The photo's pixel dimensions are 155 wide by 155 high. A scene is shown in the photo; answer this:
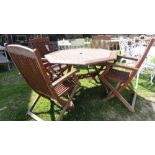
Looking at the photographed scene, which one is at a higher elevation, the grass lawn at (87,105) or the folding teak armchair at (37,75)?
the folding teak armchair at (37,75)

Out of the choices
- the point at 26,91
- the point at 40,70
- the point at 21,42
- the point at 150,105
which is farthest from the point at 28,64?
the point at 21,42

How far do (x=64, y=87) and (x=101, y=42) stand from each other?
9.33ft

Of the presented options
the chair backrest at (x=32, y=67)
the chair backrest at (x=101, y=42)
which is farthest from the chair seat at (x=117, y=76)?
the chair backrest at (x=101, y=42)

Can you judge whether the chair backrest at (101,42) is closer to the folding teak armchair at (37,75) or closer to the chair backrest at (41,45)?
the chair backrest at (41,45)

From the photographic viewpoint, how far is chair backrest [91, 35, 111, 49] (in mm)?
5925

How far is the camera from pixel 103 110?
3.88 m

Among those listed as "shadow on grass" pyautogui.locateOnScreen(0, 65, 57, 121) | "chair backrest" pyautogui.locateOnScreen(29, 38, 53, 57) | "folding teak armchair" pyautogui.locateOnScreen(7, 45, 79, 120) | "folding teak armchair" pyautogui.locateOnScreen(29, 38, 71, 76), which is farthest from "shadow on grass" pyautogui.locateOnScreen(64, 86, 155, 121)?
"chair backrest" pyautogui.locateOnScreen(29, 38, 53, 57)

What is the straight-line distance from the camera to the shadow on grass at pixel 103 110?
12.0ft

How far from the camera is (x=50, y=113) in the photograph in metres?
3.84

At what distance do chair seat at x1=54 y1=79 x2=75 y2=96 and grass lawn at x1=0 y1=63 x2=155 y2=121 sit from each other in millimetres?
524

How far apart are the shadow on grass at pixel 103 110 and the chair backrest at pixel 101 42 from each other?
1916mm

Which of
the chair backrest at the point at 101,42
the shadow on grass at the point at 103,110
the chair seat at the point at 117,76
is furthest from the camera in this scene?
the chair backrest at the point at 101,42

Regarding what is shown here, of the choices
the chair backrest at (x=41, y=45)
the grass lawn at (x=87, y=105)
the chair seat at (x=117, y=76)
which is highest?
the chair backrest at (x=41, y=45)
